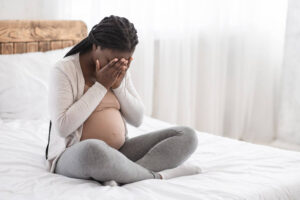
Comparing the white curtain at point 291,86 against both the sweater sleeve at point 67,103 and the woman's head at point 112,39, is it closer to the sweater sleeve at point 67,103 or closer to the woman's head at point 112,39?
the woman's head at point 112,39

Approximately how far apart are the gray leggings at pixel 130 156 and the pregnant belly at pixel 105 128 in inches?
2.9

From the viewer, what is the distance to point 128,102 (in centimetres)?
165

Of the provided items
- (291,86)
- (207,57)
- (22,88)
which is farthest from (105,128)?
(291,86)

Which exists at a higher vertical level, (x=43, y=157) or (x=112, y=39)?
(x=112, y=39)

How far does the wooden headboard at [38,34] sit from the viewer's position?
8.38 ft

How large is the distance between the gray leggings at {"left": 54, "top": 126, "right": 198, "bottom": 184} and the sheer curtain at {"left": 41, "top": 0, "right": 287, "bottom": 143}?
1.36 m

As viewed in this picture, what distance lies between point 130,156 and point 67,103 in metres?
0.32

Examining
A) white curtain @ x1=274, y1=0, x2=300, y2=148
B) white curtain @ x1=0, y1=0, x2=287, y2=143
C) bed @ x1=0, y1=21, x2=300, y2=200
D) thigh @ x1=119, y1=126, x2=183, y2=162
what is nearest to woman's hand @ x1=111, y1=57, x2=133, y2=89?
thigh @ x1=119, y1=126, x2=183, y2=162

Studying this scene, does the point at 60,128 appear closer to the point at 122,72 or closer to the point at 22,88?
the point at 122,72

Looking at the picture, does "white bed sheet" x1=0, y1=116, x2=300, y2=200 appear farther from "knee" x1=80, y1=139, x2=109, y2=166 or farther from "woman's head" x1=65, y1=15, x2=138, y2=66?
"woman's head" x1=65, y1=15, x2=138, y2=66

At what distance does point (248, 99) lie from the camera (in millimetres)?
3371

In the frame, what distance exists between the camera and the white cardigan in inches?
57.0

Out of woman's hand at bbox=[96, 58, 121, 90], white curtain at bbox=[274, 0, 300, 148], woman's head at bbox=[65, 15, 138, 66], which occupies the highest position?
woman's head at bbox=[65, 15, 138, 66]

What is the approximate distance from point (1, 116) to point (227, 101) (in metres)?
1.81
